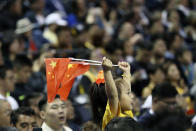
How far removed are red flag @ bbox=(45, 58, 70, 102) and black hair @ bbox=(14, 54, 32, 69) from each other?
4.36 meters

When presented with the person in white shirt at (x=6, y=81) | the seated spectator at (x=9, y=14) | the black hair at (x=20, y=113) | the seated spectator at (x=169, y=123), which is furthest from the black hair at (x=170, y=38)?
the seated spectator at (x=169, y=123)

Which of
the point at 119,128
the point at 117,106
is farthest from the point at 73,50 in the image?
the point at 119,128

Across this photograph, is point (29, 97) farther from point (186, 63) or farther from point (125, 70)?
point (186, 63)

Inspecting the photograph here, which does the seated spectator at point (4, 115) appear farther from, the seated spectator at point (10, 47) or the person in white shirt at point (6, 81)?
the seated spectator at point (10, 47)

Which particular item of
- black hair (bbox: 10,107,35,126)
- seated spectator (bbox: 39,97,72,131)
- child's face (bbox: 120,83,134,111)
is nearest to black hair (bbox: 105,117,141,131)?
child's face (bbox: 120,83,134,111)

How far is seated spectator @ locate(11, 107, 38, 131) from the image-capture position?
6012 millimetres

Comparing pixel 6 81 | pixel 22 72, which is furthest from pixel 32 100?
pixel 22 72

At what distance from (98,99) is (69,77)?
0.39 metres

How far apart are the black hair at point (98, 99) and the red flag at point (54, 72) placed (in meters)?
0.37

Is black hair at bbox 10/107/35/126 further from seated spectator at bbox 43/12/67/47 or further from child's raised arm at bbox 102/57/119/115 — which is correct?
seated spectator at bbox 43/12/67/47

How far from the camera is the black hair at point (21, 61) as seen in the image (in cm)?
917

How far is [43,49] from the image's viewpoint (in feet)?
32.5

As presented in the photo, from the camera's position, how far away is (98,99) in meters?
4.87

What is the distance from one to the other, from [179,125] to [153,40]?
9370 mm
